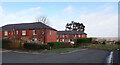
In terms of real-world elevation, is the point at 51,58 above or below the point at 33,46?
below

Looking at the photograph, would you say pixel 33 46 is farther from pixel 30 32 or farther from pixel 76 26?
pixel 76 26

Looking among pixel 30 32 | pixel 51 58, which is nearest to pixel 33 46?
pixel 51 58

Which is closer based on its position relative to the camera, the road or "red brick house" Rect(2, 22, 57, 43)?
the road

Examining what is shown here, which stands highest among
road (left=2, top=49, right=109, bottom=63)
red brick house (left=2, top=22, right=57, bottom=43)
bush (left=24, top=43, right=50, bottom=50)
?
red brick house (left=2, top=22, right=57, bottom=43)

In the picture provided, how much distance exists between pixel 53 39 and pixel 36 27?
7.96 meters

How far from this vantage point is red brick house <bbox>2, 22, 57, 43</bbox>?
129ft

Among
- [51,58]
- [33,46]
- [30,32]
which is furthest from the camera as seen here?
[30,32]

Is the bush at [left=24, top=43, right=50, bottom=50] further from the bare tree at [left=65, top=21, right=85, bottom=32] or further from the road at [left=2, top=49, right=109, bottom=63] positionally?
the bare tree at [left=65, top=21, right=85, bottom=32]

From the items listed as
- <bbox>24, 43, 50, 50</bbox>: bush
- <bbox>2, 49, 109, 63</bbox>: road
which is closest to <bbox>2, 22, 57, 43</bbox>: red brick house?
<bbox>24, 43, 50, 50</bbox>: bush

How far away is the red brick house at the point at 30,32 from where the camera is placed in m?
39.2

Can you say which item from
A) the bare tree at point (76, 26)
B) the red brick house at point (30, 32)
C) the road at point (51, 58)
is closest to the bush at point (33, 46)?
the road at point (51, 58)

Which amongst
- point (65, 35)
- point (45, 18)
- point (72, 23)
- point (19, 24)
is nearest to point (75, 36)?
point (65, 35)

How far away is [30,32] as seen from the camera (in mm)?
42312

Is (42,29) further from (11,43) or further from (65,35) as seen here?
(65,35)
